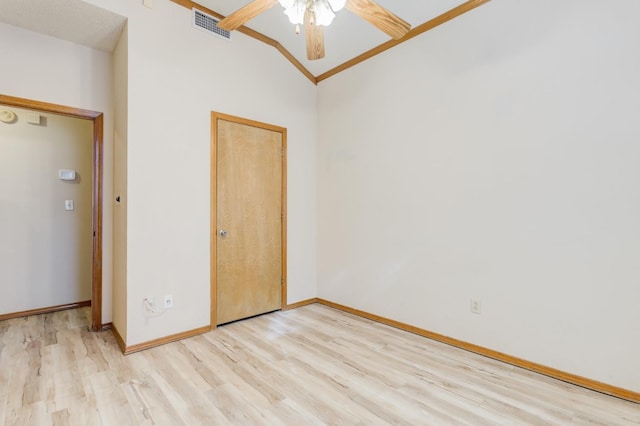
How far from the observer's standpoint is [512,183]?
2312mm

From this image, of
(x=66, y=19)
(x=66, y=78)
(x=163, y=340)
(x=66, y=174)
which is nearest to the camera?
(x=66, y=19)

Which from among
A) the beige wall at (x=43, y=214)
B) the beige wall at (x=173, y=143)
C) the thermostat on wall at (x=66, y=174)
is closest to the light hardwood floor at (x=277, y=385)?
the beige wall at (x=173, y=143)

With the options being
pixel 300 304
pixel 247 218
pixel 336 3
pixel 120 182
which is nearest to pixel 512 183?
pixel 336 3

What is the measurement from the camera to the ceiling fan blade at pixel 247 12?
1797mm

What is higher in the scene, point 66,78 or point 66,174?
point 66,78

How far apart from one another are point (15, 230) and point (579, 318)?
198 inches

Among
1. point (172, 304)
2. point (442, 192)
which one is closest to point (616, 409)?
point (442, 192)

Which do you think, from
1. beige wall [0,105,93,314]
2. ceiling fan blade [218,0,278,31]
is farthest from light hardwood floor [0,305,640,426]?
ceiling fan blade [218,0,278,31]

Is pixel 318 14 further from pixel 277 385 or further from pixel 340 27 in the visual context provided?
pixel 277 385

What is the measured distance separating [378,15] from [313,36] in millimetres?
408

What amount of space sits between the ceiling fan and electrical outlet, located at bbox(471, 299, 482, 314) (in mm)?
2051

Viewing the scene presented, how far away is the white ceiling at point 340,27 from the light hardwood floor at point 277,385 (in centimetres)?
283

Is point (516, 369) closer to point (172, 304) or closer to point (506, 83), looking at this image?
point (506, 83)

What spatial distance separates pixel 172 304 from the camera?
2711 millimetres
